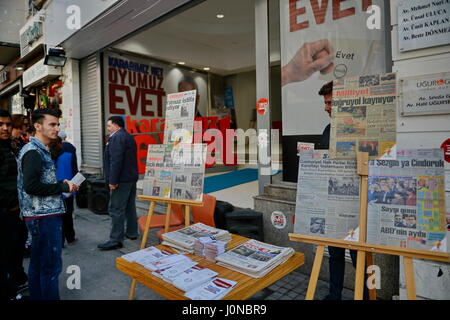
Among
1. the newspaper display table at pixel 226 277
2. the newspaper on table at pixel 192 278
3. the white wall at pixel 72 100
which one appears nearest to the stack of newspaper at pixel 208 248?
the newspaper display table at pixel 226 277

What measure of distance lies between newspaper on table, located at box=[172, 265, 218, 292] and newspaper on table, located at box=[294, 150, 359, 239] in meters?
0.61

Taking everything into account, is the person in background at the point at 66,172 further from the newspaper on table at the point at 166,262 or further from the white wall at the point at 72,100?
the white wall at the point at 72,100

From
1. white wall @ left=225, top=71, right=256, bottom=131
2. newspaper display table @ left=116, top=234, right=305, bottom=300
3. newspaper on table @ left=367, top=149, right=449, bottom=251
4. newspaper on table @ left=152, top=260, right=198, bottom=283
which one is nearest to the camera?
newspaper on table @ left=367, top=149, right=449, bottom=251

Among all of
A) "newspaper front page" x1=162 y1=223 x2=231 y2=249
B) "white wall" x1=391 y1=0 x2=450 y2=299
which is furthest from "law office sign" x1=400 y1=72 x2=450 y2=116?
"newspaper front page" x1=162 y1=223 x2=231 y2=249

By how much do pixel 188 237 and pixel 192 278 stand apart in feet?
1.94

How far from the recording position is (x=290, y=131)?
3.65 metres

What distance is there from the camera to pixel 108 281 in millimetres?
3000

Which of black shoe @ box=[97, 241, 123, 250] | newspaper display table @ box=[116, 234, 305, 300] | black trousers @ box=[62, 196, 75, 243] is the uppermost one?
newspaper display table @ box=[116, 234, 305, 300]

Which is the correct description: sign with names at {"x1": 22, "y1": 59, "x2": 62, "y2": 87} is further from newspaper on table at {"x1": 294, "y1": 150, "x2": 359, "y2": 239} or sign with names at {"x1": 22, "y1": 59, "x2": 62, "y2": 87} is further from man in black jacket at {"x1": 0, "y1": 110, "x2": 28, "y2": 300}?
newspaper on table at {"x1": 294, "y1": 150, "x2": 359, "y2": 239}

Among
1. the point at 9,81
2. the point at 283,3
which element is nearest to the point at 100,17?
the point at 283,3

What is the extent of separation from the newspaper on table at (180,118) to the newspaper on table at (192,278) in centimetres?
149

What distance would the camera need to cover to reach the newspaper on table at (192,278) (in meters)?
1.64

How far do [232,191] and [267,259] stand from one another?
4.25 meters

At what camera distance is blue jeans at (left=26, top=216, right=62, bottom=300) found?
7.42 ft
